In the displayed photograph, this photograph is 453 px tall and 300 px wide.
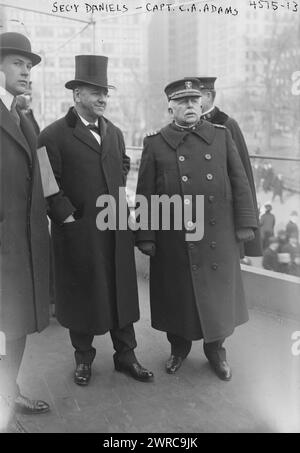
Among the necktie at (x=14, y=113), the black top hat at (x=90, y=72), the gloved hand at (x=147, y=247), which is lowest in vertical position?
the gloved hand at (x=147, y=247)

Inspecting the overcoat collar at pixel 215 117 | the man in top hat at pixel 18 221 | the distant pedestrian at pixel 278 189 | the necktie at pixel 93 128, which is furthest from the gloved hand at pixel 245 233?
the distant pedestrian at pixel 278 189

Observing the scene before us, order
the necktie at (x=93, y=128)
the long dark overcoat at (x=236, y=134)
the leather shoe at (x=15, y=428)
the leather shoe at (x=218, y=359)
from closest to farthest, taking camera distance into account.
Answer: the leather shoe at (x=15, y=428) < the necktie at (x=93, y=128) < the leather shoe at (x=218, y=359) < the long dark overcoat at (x=236, y=134)

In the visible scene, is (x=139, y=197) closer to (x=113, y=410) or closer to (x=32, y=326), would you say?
(x=32, y=326)

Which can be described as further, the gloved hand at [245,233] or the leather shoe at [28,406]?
the gloved hand at [245,233]

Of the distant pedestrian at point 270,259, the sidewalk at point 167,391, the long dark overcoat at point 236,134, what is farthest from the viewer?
the distant pedestrian at point 270,259

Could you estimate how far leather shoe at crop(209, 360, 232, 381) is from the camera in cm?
349

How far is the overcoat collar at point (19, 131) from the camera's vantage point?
270 centimetres

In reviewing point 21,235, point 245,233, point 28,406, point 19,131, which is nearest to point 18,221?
point 21,235

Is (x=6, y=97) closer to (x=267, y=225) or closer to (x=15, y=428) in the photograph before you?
(x=15, y=428)

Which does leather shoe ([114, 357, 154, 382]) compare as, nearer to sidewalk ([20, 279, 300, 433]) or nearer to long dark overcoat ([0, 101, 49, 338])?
sidewalk ([20, 279, 300, 433])

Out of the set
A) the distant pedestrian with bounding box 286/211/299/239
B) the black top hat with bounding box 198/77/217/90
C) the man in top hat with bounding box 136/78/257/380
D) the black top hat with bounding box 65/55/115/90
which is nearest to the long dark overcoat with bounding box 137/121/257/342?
the man in top hat with bounding box 136/78/257/380

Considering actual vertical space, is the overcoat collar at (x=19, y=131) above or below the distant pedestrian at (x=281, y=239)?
above

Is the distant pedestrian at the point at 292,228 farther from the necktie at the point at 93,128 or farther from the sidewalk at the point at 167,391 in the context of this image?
the necktie at the point at 93,128

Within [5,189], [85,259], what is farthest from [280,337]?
[5,189]
